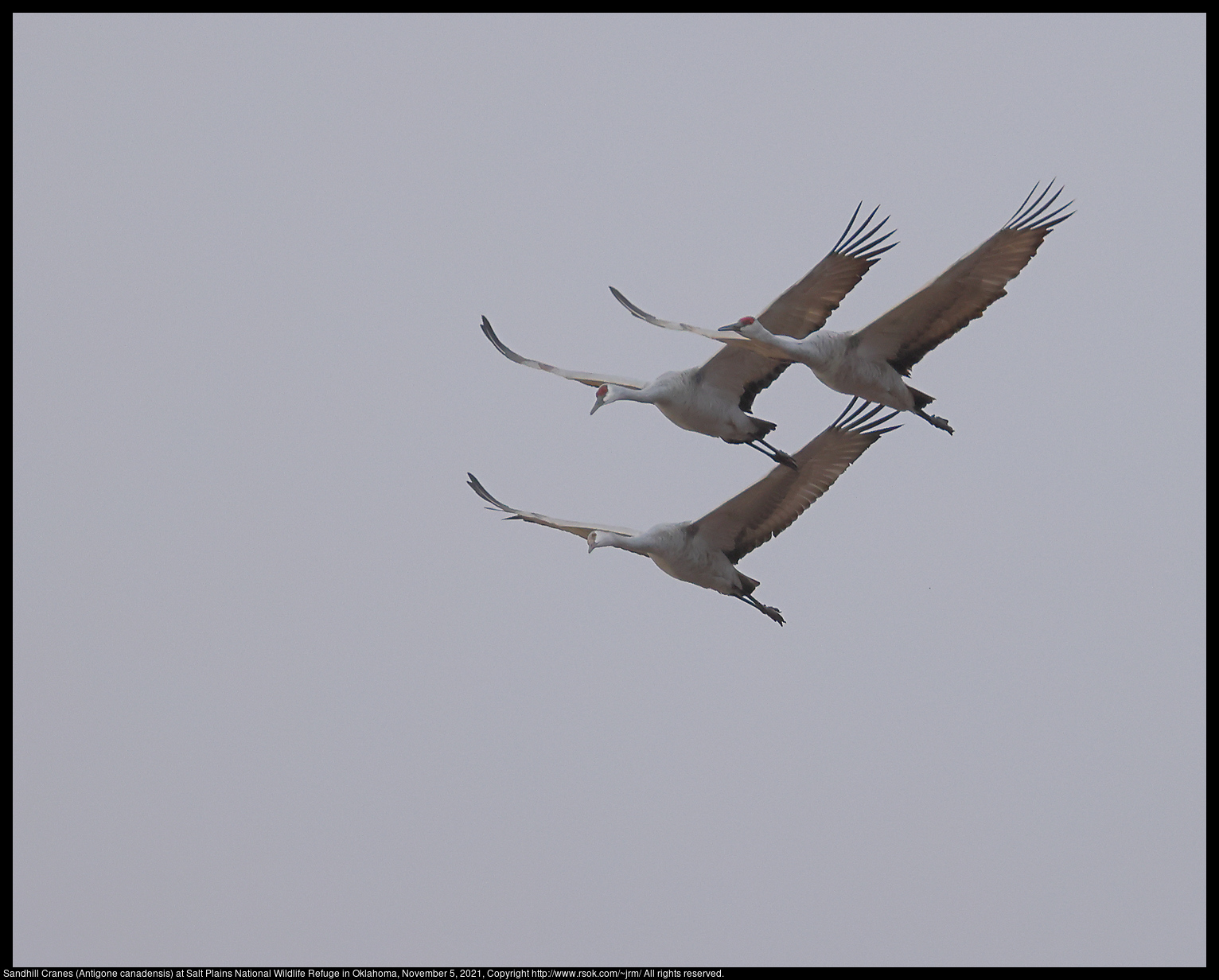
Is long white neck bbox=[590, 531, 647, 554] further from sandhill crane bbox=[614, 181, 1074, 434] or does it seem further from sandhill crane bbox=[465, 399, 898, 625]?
sandhill crane bbox=[614, 181, 1074, 434]

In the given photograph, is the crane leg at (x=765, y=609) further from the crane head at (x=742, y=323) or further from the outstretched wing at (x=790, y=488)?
the crane head at (x=742, y=323)

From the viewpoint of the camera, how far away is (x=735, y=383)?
31.0 metres

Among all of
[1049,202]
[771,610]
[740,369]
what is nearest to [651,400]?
[740,369]

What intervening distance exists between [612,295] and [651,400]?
4.99ft

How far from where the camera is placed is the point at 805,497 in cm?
3045

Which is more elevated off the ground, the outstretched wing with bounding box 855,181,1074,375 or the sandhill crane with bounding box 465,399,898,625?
the outstretched wing with bounding box 855,181,1074,375

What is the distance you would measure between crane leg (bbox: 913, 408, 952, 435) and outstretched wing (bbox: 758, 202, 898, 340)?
5.63 ft

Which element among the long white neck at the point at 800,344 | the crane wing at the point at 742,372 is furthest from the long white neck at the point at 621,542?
the long white neck at the point at 800,344

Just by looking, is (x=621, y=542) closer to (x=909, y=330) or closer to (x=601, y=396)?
(x=601, y=396)

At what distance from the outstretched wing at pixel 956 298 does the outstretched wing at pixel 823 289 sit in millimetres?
1000

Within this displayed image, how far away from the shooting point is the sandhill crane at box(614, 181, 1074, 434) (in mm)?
29062

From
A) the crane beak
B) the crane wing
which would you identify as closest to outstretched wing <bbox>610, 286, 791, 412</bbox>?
the crane wing

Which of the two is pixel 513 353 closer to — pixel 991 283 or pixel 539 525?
pixel 539 525

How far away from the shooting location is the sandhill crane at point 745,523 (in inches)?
1184
